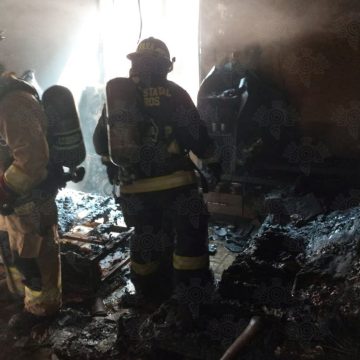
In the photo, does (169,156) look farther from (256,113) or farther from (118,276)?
(256,113)

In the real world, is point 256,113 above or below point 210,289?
above

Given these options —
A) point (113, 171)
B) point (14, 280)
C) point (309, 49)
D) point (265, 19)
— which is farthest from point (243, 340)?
point (265, 19)

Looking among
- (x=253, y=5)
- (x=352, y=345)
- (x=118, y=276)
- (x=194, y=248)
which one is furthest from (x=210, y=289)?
(x=253, y=5)

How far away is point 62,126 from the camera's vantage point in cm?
324

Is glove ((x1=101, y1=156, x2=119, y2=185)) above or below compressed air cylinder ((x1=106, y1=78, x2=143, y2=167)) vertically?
below

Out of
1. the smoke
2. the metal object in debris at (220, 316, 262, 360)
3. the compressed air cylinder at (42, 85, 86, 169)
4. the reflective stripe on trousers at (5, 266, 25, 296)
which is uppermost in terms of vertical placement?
the smoke

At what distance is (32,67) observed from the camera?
7246 millimetres

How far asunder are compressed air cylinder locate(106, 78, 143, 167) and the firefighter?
554mm

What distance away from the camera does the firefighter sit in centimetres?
289

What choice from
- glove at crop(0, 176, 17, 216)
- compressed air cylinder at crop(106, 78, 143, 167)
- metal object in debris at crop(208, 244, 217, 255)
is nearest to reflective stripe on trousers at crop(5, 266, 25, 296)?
glove at crop(0, 176, 17, 216)

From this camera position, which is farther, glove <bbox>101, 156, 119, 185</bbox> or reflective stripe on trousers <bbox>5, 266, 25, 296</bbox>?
glove <bbox>101, 156, 119, 185</bbox>

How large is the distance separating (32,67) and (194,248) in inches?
217

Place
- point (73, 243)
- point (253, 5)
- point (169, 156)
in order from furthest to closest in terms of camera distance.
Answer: point (253, 5) → point (73, 243) → point (169, 156)

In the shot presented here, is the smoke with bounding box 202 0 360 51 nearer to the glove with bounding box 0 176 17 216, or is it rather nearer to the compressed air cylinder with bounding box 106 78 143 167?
the compressed air cylinder with bounding box 106 78 143 167
